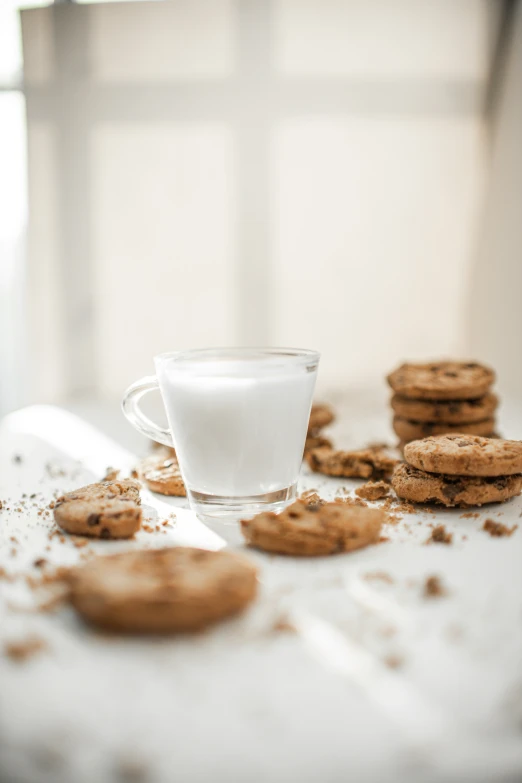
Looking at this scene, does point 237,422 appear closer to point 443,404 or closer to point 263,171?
point 443,404

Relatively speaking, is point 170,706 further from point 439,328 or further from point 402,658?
point 439,328

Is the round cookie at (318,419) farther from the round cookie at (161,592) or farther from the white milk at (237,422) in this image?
the round cookie at (161,592)

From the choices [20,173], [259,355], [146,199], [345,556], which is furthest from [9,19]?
[345,556]

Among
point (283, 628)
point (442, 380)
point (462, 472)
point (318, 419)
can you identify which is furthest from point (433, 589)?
point (318, 419)

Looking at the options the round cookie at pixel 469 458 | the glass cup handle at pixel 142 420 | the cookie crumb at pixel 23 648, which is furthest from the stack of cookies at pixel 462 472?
the cookie crumb at pixel 23 648

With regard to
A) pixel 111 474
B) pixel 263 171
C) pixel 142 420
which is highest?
pixel 263 171
